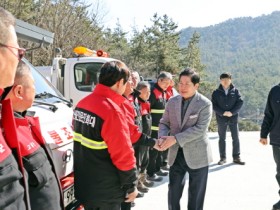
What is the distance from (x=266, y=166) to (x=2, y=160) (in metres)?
6.63

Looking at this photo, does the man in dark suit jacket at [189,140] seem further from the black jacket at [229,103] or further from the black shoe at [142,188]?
the black jacket at [229,103]

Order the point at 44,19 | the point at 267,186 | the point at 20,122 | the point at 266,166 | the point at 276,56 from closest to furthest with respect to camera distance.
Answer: the point at 20,122
the point at 267,186
the point at 266,166
the point at 44,19
the point at 276,56

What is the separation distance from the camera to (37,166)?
1857 millimetres

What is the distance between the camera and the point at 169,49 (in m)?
36.8

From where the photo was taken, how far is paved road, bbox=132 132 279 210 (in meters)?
4.77

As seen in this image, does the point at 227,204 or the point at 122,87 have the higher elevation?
the point at 122,87

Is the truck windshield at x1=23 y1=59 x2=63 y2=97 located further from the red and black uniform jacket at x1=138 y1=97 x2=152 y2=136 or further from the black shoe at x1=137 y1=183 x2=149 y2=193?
the black shoe at x1=137 y1=183 x2=149 y2=193

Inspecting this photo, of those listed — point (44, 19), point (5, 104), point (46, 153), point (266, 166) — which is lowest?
point (266, 166)

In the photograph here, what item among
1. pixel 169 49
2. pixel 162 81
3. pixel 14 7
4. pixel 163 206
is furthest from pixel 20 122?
pixel 169 49

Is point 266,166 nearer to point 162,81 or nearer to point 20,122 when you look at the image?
point 162,81

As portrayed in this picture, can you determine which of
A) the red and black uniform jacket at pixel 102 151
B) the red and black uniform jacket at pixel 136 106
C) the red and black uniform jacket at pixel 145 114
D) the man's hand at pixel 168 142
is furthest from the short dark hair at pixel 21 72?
the red and black uniform jacket at pixel 145 114

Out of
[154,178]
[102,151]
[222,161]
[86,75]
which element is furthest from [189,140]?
[86,75]

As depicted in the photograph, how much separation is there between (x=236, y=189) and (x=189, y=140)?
2.47 meters

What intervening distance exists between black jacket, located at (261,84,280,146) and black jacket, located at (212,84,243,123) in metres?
2.45
